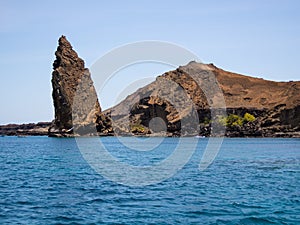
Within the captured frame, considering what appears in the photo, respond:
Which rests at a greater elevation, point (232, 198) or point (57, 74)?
point (57, 74)

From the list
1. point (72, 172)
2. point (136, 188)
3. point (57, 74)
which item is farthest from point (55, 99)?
point (136, 188)

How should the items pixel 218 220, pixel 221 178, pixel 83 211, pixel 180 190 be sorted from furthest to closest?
pixel 221 178 < pixel 180 190 < pixel 83 211 < pixel 218 220

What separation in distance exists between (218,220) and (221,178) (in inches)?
694

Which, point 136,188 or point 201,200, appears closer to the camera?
point 201,200

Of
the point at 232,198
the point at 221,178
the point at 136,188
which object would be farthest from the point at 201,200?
the point at 221,178

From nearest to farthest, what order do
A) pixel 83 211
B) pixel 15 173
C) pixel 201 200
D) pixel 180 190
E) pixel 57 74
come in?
pixel 83 211 → pixel 201 200 → pixel 180 190 → pixel 15 173 → pixel 57 74

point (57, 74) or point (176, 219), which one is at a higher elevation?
point (57, 74)

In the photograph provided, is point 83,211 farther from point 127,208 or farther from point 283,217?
point 283,217

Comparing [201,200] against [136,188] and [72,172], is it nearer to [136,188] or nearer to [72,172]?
[136,188]

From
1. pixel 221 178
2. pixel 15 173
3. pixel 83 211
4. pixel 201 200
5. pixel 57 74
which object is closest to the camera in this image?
pixel 83 211

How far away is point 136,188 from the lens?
34688 millimetres

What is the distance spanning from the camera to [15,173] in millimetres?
45219

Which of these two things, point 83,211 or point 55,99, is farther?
point 55,99

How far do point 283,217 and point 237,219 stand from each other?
235 cm
